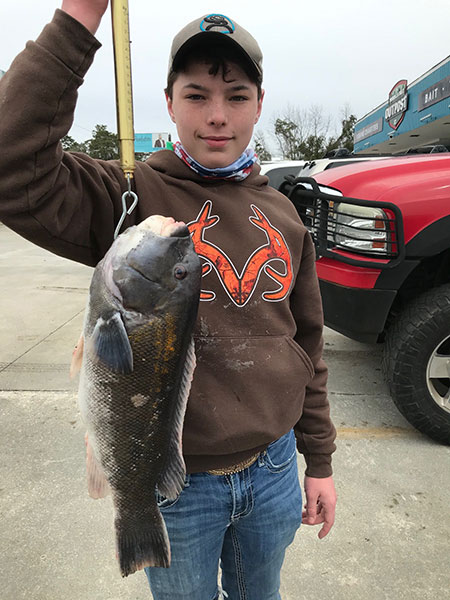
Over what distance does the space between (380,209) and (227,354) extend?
6.89 feet

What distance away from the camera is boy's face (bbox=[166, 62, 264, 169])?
4.09 feet

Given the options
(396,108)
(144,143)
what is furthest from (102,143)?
(396,108)

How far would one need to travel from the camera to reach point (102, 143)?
135 ft

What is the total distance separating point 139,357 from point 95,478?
38cm

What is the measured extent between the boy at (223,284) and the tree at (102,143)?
4093 cm

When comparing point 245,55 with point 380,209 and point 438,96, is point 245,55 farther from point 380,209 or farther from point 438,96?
point 438,96

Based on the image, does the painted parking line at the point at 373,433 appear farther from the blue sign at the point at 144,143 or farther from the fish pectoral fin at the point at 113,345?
the blue sign at the point at 144,143

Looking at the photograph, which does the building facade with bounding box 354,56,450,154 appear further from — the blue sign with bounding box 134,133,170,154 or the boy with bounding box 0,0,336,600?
the blue sign with bounding box 134,133,170,154

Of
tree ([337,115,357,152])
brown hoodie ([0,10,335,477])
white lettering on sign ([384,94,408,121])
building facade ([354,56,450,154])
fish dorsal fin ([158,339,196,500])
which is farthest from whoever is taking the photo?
tree ([337,115,357,152])

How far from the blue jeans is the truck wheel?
5.37ft

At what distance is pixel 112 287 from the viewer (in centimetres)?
101

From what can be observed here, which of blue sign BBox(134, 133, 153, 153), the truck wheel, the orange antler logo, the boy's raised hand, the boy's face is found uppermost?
blue sign BBox(134, 133, 153, 153)

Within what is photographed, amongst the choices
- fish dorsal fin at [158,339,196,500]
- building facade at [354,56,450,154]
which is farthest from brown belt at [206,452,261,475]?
building facade at [354,56,450,154]

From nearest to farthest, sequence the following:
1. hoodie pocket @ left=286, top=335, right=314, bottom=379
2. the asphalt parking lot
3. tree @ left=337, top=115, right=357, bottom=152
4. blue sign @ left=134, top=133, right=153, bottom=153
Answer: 1. hoodie pocket @ left=286, top=335, right=314, bottom=379
2. the asphalt parking lot
3. tree @ left=337, top=115, right=357, bottom=152
4. blue sign @ left=134, top=133, right=153, bottom=153
